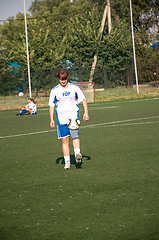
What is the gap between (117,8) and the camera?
49.9 metres

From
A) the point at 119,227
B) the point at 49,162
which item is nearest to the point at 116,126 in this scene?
the point at 49,162

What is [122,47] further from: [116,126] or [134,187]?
[134,187]

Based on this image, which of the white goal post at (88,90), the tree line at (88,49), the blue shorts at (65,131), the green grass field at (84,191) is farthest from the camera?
the tree line at (88,49)

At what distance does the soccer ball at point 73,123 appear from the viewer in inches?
319

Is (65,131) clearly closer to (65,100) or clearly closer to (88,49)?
(65,100)

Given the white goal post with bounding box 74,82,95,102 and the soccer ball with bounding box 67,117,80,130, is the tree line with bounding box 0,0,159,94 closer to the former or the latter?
the white goal post with bounding box 74,82,95,102

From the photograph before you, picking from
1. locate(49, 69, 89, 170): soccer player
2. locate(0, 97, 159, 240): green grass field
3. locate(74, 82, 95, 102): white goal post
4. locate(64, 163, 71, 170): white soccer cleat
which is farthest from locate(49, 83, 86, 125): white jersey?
locate(74, 82, 95, 102): white goal post

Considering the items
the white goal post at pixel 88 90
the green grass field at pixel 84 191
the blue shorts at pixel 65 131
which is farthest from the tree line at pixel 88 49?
the blue shorts at pixel 65 131

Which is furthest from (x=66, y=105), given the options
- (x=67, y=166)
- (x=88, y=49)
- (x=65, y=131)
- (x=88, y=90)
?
(x=88, y=49)

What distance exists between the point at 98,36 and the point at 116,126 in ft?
A: 90.2

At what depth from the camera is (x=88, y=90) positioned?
112 feet

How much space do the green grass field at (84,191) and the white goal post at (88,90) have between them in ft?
69.8

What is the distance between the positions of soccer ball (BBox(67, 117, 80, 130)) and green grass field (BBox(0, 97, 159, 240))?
79 cm

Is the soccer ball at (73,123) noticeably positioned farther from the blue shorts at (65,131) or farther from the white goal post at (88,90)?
the white goal post at (88,90)
